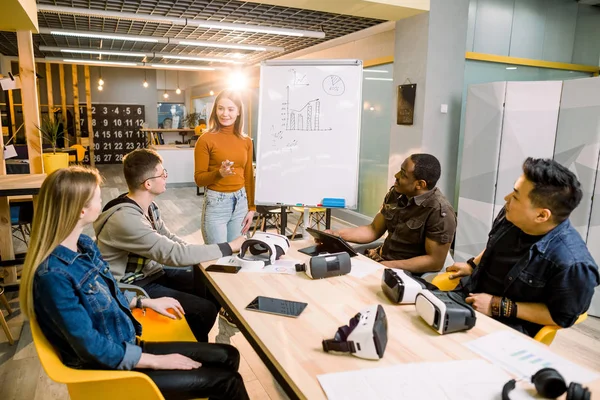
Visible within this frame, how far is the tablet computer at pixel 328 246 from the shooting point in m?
2.19

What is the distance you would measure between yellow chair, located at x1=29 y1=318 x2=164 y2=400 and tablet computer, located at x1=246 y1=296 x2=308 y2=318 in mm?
428

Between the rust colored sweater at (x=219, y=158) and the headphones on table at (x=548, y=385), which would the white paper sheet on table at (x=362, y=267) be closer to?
the headphones on table at (x=548, y=385)

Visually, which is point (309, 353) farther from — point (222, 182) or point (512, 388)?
point (222, 182)

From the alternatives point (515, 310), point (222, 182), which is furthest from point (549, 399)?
point (222, 182)

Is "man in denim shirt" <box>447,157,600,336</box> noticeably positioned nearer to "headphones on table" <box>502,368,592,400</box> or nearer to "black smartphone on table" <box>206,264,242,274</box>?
"headphones on table" <box>502,368,592,400</box>

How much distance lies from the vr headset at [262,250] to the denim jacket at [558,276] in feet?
3.38

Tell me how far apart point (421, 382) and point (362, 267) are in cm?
94

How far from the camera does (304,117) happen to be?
302 centimetres

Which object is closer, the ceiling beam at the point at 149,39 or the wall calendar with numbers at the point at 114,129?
the ceiling beam at the point at 149,39

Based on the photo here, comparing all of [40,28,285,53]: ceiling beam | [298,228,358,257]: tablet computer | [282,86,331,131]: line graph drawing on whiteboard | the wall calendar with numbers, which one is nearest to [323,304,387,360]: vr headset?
[298,228,358,257]: tablet computer

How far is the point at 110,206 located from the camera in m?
2.01

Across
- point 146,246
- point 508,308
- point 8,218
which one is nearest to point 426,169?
point 508,308

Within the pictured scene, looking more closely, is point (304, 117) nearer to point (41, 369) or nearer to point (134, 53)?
point (41, 369)

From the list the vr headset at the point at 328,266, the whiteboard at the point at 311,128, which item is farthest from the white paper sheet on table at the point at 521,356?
the whiteboard at the point at 311,128
